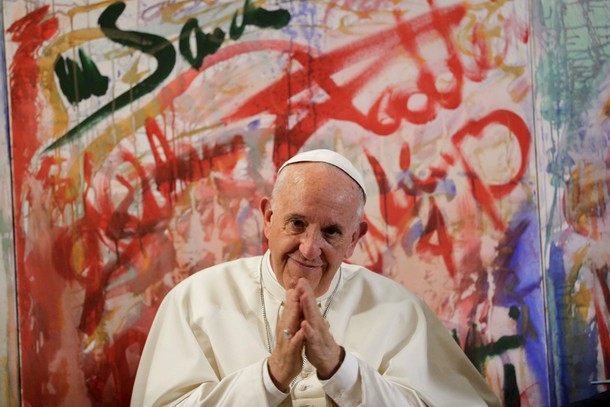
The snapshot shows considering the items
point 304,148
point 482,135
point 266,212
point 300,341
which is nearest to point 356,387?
point 300,341

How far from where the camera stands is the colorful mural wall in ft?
11.8

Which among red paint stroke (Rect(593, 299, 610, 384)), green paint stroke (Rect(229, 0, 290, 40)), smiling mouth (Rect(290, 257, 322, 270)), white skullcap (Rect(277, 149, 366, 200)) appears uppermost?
green paint stroke (Rect(229, 0, 290, 40))

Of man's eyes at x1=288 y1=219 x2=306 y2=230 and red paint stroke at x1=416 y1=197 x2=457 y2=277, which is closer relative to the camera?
man's eyes at x1=288 y1=219 x2=306 y2=230

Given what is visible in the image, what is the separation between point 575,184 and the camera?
3834 millimetres

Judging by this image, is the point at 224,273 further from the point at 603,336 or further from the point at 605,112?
the point at 605,112

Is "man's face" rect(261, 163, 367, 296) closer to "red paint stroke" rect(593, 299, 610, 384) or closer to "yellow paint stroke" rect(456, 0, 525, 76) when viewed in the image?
"yellow paint stroke" rect(456, 0, 525, 76)

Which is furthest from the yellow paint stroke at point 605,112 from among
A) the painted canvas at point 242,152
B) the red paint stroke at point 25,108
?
the red paint stroke at point 25,108

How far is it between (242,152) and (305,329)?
1170mm

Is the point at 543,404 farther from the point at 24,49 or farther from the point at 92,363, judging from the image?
the point at 24,49

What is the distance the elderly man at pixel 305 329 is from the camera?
2.85m

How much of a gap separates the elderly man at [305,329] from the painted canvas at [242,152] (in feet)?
1.18

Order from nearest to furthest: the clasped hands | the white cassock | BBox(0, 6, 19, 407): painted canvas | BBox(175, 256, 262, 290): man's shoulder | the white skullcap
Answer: the clasped hands
the white cassock
the white skullcap
BBox(175, 256, 262, 290): man's shoulder
BBox(0, 6, 19, 407): painted canvas

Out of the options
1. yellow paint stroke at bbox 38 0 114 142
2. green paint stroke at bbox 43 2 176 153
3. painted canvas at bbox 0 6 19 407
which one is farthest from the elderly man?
yellow paint stroke at bbox 38 0 114 142

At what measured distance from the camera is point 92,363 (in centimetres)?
365
